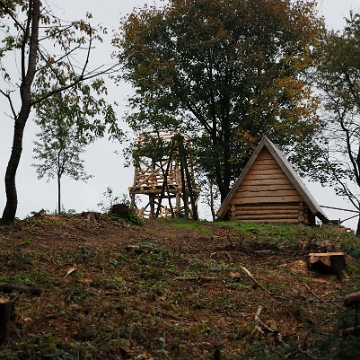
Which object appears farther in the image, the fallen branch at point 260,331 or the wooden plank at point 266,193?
the wooden plank at point 266,193

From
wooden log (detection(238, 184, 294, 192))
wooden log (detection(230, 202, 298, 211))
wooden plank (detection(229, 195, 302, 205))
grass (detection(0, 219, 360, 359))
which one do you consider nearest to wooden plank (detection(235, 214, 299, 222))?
wooden log (detection(230, 202, 298, 211))

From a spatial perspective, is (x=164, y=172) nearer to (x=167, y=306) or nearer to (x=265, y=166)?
(x=265, y=166)

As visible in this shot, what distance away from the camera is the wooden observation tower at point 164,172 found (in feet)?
98.4

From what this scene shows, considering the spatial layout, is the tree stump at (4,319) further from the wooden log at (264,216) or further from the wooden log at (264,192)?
the wooden log at (264,216)

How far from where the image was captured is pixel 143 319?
7.75 meters

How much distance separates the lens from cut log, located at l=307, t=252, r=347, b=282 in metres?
12.2

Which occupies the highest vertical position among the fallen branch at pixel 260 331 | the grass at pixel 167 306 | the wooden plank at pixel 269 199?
the wooden plank at pixel 269 199

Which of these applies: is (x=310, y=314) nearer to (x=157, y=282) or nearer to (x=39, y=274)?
(x=157, y=282)

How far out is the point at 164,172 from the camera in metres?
32.9

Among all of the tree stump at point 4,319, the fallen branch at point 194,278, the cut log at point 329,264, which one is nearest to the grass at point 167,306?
the fallen branch at point 194,278

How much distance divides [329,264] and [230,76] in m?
21.4

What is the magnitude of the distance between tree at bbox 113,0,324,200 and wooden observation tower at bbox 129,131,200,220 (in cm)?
97

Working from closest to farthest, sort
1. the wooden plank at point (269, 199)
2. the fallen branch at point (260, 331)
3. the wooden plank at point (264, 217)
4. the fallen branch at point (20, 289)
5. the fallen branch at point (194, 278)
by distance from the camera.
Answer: the fallen branch at point (260, 331)
the fallen branch at point (20, 289)
the fallen branch at point (194, 278)
the wooden plank at point (269, 199)
the wooden plank at point (264, 217)

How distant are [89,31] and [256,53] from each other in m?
16.5
